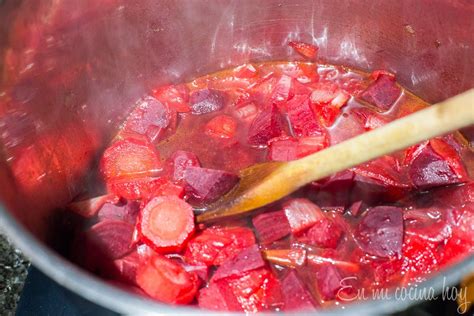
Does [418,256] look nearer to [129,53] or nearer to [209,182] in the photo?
[209,182]

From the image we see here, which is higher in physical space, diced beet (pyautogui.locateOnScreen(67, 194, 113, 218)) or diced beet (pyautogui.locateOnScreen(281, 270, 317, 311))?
diced beet (pyautogui.locateOnScreen(67, 194, 113, 218))

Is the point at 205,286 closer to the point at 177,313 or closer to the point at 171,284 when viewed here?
the point at 171,284

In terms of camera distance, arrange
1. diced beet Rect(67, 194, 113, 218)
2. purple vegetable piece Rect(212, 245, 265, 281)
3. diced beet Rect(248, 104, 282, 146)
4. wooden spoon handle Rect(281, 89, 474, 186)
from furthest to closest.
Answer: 1. diced beet Rect(248, 104, 282, 146)
2. diced beet Rect(67, 194, 113, 218)
3. purple vegetable piece Rect(212, 245, 265, 281)
4. wooden spoon handle Rect(281, 89, 474, 186)

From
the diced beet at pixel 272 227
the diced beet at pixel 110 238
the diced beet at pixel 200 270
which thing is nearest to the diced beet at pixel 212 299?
the diced beet at pixel 200 270

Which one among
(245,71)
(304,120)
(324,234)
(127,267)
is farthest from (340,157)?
(245,71)

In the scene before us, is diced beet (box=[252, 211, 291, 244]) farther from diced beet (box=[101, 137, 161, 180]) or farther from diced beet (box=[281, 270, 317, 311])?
diced beet (box=[101, 137, 161, 180])

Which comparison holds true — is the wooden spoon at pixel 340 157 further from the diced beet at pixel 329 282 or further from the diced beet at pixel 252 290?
the diced beet at pixel 329 282

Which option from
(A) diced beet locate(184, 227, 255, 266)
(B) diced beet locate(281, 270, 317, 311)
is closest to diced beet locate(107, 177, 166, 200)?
(A) diced beet locate(184, 227, 255, 266)
